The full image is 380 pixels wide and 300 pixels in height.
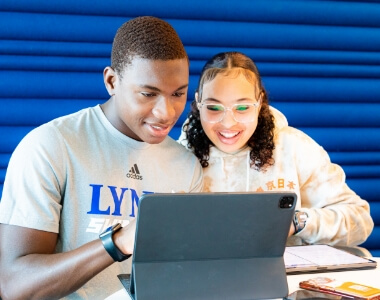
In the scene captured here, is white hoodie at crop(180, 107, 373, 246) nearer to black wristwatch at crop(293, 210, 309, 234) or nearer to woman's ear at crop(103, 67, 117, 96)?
black wristwatch at crop(293, 210, 309, 234)

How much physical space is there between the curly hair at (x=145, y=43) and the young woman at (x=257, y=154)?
451 mm

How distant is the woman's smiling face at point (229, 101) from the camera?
2107mm

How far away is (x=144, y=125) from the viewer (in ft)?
5.63

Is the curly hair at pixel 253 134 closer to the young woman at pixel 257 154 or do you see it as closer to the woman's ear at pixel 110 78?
the young woman at pixel 257 154

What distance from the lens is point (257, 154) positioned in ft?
7.36

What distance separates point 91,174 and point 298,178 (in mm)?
879

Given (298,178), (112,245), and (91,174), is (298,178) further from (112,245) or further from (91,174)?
(112,245)

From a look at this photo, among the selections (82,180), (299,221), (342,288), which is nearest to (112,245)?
(82,180)

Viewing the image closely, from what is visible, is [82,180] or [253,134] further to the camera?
[253,134]

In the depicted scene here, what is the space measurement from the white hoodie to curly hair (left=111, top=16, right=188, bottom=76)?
65cm

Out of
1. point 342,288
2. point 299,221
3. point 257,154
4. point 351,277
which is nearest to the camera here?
point 342,288

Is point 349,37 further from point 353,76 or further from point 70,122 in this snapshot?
point 70,122

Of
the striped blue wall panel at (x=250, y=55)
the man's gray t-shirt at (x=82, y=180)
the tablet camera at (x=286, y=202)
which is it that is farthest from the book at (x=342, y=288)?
the striped blue wall panel at (x=250, y=55)

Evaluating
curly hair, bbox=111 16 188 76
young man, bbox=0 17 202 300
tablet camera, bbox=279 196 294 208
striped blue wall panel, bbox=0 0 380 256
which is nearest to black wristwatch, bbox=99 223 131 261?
young man, bbox=0 17 202 300
